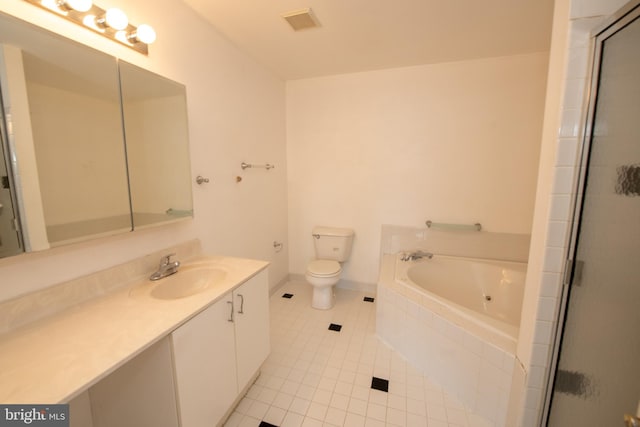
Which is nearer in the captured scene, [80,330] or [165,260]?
[80,330]

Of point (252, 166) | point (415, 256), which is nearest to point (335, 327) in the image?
point (415, 256)

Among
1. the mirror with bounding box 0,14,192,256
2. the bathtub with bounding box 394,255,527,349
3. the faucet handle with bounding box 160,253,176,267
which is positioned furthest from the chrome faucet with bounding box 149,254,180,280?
the bathtub with bounding box 394,255,527,349

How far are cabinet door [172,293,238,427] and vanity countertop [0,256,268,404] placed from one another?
66 millimetres

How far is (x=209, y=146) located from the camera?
1782 mm

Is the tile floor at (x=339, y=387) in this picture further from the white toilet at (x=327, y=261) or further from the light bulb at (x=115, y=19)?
the light bulb at (x=115, y=19)

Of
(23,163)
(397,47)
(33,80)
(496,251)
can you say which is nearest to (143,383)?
(23,163)

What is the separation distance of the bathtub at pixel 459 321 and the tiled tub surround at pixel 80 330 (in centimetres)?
125

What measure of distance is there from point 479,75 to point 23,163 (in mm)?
2977

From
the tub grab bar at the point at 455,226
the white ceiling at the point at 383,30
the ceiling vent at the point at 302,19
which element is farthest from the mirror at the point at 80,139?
the tub grab bar at the point at 455,226

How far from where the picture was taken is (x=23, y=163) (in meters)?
0.90

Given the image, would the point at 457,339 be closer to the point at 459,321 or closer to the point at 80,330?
the point at 459,321

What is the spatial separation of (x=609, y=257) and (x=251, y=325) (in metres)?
1.59

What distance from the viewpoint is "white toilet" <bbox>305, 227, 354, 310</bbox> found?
237 cm

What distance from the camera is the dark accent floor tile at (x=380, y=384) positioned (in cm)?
159
